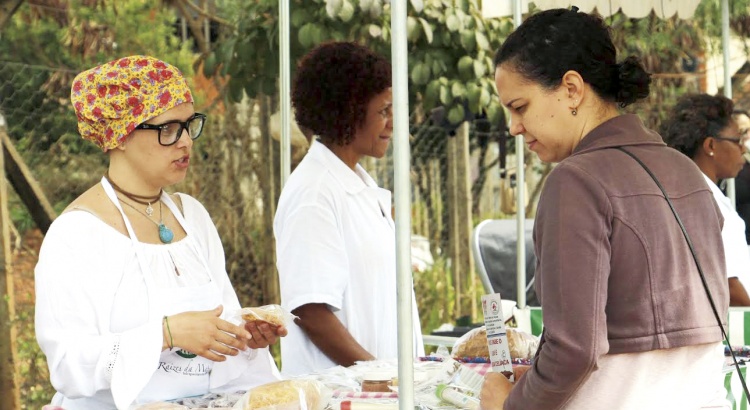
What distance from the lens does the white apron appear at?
2.40 m

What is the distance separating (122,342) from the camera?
7.47 ft

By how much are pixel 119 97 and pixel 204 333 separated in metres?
0.58

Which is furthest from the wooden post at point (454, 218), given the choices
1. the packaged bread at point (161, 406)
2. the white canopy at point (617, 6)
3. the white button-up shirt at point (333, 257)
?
the packaged bread at point (161, 406)

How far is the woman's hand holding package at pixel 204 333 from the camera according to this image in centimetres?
230

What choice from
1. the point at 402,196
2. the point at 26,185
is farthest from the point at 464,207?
the point at 402,196

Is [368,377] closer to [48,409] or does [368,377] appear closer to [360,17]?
[48,409]

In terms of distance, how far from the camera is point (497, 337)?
223cm

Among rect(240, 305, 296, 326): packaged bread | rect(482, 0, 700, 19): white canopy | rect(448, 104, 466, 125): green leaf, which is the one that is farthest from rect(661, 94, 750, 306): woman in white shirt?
rect(240, 305, 296, 326): packaged bread

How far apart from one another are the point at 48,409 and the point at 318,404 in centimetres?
53

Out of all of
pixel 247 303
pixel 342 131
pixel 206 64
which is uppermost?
pixel 206 64

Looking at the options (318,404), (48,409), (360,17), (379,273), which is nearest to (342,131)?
(379,273)

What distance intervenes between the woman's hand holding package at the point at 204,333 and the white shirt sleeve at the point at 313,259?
691 mm

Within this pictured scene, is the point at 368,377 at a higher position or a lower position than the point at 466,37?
lower

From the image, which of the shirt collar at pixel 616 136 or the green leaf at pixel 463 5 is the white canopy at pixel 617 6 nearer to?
the green leaf at pixel 463 5
